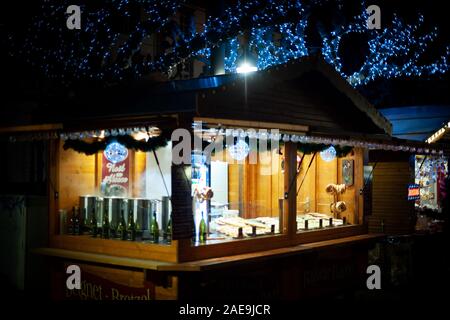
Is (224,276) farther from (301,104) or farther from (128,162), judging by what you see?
(301,104)

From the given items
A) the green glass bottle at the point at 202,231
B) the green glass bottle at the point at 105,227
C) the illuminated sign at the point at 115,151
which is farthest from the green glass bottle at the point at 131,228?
the green glass bottle at the point at 202,231

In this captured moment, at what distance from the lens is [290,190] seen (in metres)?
9.77

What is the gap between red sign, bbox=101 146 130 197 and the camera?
9602mm

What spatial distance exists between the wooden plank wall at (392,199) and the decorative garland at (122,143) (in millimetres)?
8371

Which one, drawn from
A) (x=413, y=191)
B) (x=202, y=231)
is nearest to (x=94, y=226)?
(x=202, y=231)

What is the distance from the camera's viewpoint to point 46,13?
582 inches

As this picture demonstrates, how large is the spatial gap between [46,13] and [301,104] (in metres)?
8.41

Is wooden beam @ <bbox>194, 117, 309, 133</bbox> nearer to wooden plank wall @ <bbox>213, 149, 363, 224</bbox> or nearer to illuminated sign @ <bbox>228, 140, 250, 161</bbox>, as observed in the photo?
illuminated sign @ <bbox>228, 140, 250, 161</bbox>

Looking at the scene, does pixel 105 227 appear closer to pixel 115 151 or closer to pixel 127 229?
pixel 127 229

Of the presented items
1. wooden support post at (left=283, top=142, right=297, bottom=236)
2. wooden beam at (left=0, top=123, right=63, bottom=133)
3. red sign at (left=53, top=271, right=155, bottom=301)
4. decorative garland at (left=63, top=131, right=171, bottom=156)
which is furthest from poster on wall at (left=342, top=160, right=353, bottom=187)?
wooden beam at (left=0, top=123, right=63, bottom=133)

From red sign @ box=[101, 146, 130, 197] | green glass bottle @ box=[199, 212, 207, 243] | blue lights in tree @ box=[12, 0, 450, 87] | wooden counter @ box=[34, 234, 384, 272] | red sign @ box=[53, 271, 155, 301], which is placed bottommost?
red sign @ box=[53, 271, 155, 301]

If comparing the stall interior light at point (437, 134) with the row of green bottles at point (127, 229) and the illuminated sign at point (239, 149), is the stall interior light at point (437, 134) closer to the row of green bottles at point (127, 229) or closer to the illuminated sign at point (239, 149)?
the illuminated sign at point (239, 149)

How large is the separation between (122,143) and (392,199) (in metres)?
8.68

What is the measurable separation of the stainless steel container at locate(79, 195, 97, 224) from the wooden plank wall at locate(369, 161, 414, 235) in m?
8.37
